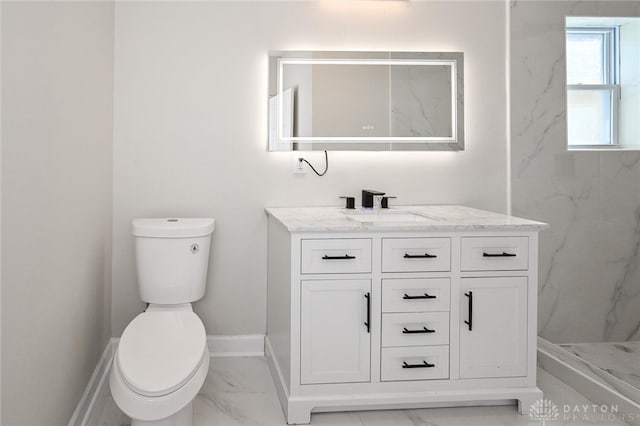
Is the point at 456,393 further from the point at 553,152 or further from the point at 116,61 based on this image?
the point at 116,61

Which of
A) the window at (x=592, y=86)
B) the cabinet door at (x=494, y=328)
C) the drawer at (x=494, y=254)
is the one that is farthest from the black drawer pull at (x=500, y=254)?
the window at (x=592, y=86)

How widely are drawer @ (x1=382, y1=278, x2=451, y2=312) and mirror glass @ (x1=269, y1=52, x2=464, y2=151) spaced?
1.00 meters

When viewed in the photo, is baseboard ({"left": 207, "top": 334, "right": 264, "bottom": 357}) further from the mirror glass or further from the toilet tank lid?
the mirror glass

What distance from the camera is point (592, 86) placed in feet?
7.52

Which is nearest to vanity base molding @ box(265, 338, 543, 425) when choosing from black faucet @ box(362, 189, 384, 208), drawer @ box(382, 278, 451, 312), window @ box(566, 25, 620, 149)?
drawer @ box(382, 278, 451, 312)

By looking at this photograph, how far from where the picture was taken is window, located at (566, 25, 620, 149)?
2205mm

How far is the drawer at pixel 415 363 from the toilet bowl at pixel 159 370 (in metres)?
0.77

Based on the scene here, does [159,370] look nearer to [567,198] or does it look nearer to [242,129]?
[242,129]

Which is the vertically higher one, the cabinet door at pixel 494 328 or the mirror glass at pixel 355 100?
the mirror glass at pixel 355 100

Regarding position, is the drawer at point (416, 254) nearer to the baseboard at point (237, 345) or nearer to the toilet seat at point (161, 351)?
the toilet seat at point (161, 351)

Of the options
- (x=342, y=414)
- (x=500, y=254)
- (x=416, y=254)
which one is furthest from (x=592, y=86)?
(x=342, y=414)

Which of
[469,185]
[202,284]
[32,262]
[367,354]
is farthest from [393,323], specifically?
[32,262]

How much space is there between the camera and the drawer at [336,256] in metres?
2.33

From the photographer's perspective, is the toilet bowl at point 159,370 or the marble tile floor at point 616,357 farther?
the marble tile floor at point 616,357
